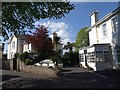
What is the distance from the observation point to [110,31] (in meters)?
27.0

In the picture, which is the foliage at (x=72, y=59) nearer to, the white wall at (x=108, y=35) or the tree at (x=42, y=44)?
the tree at (x=42, y=44)

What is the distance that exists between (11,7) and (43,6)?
2154mm

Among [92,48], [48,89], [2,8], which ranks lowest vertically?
[48,89]

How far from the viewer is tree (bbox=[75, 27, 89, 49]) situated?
62562 mm

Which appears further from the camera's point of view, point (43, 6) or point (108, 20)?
point (108, 20)

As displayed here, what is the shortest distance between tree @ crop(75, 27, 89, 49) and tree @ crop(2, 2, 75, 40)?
154 feet

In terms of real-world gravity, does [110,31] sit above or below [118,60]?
above

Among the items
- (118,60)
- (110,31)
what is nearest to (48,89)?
(118,60)

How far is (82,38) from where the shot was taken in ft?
208

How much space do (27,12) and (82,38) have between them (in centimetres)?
4897

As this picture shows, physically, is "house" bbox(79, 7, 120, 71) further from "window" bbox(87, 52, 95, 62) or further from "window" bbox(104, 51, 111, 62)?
"window" bbox(87, 52, 95, 62)

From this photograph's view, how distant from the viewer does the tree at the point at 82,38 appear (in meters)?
62.6

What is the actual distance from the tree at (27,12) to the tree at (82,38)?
46.9 meters

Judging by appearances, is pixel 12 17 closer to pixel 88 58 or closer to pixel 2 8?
pixel 2 8
